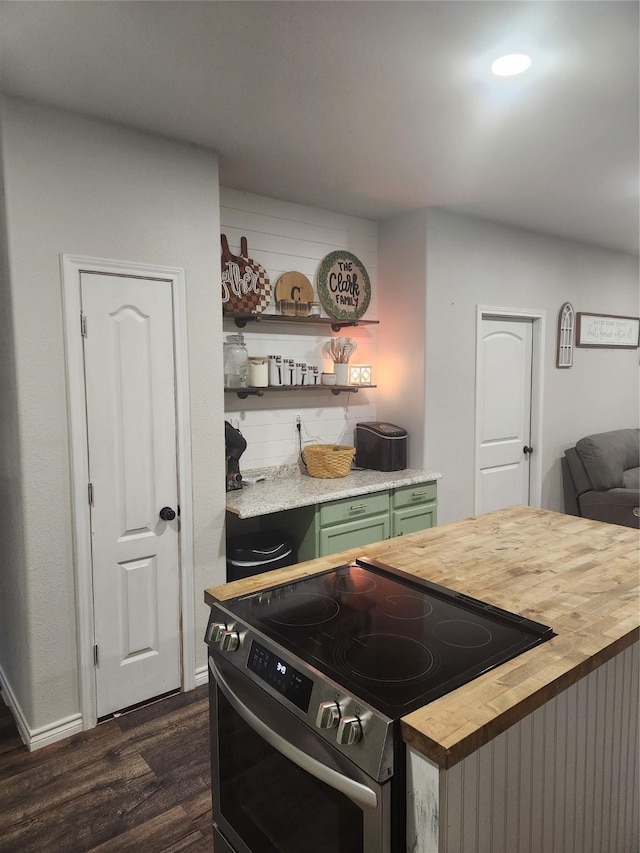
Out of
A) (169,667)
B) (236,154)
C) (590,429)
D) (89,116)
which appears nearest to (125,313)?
(89,116)

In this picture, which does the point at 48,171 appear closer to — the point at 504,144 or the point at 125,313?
the point at 125,313

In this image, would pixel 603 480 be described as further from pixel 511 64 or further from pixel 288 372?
pixel 511 64

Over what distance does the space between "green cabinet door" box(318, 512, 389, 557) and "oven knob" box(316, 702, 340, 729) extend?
1860 millimetres

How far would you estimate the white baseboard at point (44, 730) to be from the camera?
90.8 inches

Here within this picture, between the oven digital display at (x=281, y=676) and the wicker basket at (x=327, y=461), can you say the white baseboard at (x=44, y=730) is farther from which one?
the wicker basket at (x=327, y=461)

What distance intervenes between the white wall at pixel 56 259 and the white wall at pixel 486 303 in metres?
1.65

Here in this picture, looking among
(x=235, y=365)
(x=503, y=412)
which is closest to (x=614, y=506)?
(x=503, y=412)

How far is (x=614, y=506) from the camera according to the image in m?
4.41

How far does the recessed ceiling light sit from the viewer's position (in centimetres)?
186

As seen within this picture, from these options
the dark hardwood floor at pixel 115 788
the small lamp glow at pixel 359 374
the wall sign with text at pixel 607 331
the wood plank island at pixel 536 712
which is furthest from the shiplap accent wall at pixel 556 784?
the wall sign with text at pixel 607 331

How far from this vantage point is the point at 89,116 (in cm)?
229

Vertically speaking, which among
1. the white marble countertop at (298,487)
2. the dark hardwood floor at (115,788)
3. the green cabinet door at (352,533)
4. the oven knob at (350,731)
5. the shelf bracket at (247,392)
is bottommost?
the dark hardwood floor at (115,788)

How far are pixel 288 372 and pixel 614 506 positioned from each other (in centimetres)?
285

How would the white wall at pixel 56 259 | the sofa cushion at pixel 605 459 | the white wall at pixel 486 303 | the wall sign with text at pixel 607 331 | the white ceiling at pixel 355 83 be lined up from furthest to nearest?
the wall sign with text at pixel 607 331 → the sofa cushion at pixel 605 459 → the white wall at pixel 486 303 → the white wall at pixel 56 259 → the white ceiling at pixel 355 83
